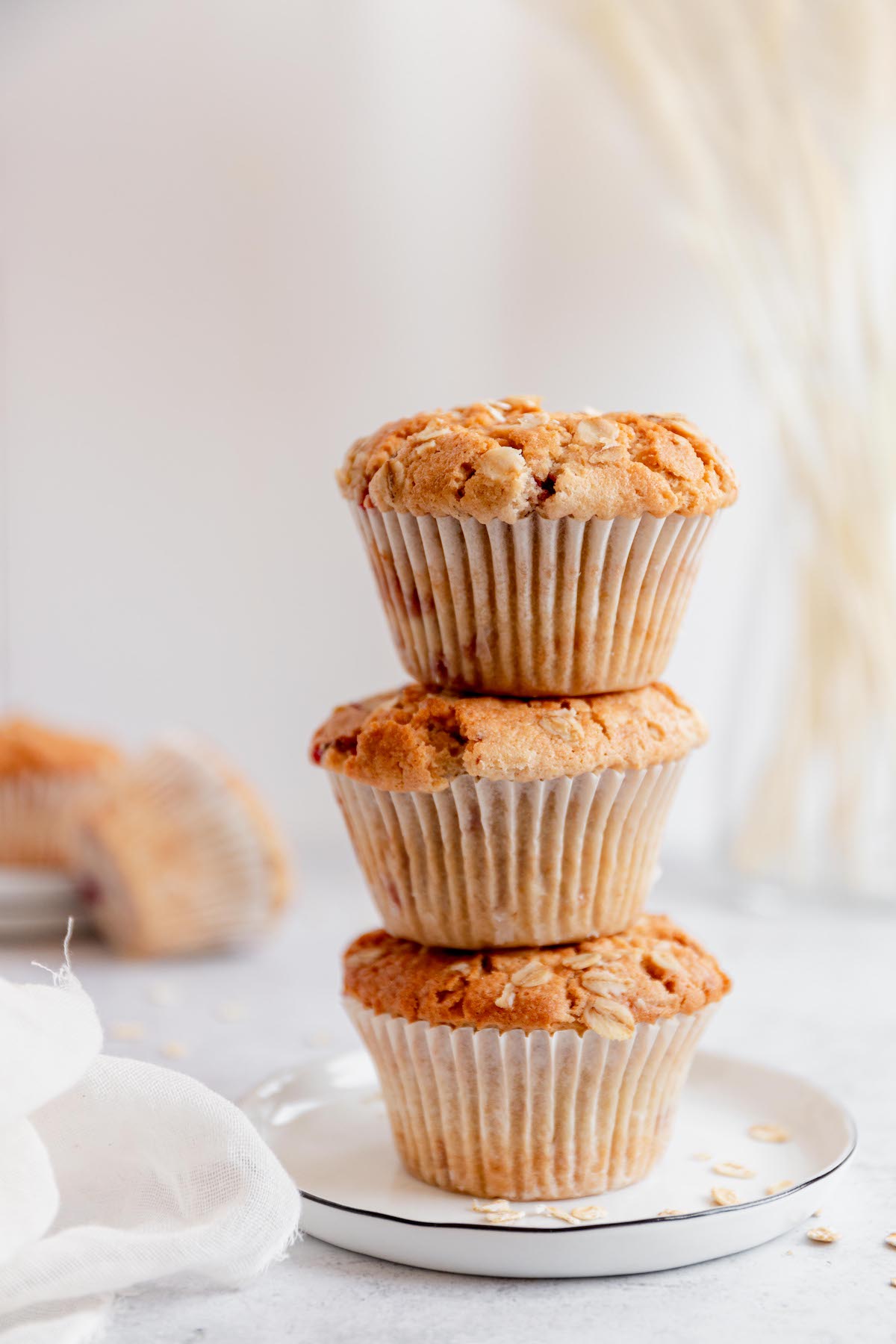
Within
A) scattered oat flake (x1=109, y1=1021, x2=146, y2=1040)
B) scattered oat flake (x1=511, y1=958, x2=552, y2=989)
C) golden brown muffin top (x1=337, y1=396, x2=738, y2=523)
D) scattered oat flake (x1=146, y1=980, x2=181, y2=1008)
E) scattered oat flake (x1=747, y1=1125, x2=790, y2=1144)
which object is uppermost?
golden brown muffin top (x1=337, y1=396, x2=738, y2=523)

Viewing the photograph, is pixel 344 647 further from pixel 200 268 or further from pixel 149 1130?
pixel 149 1130

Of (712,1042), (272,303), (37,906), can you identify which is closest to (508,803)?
(712,1042)

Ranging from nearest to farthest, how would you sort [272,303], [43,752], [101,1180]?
[101,1180] < [43,752] < [272,303]

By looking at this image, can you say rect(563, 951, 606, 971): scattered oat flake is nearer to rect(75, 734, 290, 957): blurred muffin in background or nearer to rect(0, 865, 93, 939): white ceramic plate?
rect(75, 734, 290, 957): blurred muffin in background

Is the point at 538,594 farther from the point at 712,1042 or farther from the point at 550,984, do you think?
the point at 712,1042

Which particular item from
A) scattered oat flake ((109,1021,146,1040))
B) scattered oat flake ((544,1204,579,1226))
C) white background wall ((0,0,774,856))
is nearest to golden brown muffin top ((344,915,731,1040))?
scattered oat flake ((544,1204,579,1226))

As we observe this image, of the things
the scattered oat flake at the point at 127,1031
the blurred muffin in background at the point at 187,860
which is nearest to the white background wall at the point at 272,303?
the blurred muffin in background at the point at 187,860
